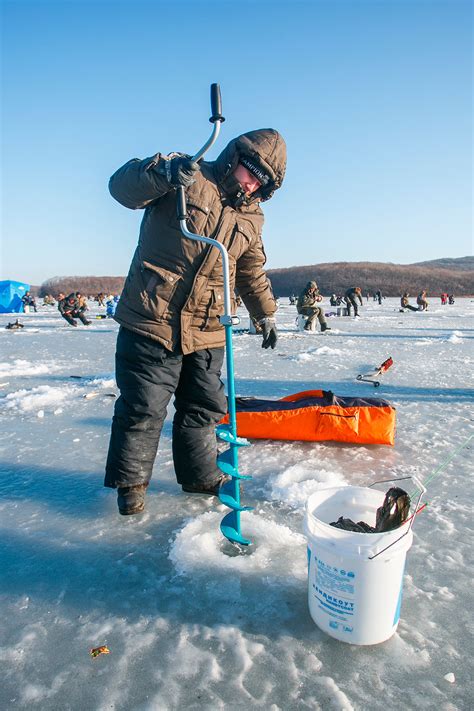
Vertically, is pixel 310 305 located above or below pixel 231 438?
above

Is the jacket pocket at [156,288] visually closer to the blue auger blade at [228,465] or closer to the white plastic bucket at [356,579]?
the blue auger blade at [228,465]

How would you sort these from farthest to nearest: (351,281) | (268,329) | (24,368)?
(351,281) < (24,368) < (268,329)

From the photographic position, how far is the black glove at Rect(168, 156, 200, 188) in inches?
75.5

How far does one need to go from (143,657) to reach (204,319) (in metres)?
1.52

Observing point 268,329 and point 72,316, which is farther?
point 72,316

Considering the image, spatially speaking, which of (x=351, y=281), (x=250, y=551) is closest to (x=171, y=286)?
(x=250, y=551)

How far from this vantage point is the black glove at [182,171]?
75.5 inches

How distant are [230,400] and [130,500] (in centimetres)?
84

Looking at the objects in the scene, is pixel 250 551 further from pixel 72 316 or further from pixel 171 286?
pixel 72 316

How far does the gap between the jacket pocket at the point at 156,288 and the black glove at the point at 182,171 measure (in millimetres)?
431

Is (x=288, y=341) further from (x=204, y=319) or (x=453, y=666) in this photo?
(x=453, y=666)

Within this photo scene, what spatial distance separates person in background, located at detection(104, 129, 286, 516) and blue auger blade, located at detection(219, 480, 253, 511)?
1.70ft

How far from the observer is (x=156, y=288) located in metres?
2.23

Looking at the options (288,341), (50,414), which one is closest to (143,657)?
(50,414)
